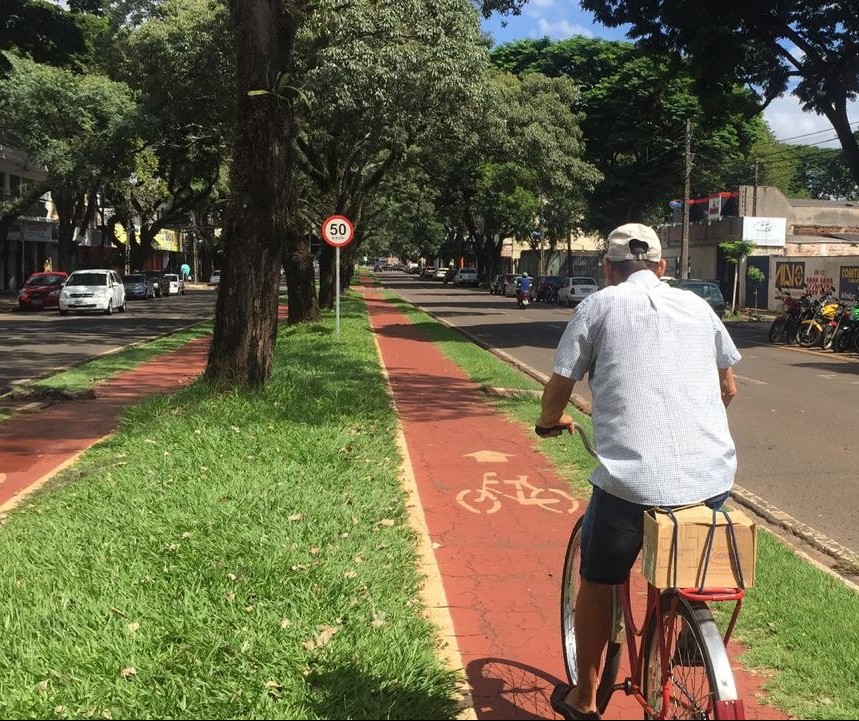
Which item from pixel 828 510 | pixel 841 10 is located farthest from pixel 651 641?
pixel 841 10

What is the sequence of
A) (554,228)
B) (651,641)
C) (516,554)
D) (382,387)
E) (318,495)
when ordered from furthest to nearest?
1. (554,228)
2. (382,387)
3. (318,495)
4. (516,554)
5. (651,641)

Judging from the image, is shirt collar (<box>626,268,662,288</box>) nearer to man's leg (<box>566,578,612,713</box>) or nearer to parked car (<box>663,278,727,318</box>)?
man's leg (<box>566,578,612,713</box>)

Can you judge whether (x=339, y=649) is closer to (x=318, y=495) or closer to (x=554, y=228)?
(x=318, y=495)

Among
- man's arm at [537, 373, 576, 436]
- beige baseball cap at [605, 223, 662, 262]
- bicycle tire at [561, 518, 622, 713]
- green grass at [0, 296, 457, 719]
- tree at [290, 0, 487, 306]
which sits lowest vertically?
green grass at [0, 296, 457, 719]

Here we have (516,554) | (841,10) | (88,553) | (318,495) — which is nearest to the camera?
(88,553)

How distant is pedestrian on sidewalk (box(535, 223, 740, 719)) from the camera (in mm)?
2734

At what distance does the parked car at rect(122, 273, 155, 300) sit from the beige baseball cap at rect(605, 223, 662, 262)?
40.5m

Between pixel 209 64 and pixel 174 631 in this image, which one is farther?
pixel 209 64

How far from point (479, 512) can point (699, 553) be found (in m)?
A: 3.67

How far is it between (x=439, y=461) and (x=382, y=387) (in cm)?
383

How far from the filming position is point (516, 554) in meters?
5.28

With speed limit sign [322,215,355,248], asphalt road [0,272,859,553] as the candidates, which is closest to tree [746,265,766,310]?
asphalt road [0,272,859,553]

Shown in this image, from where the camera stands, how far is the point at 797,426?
32.7ft

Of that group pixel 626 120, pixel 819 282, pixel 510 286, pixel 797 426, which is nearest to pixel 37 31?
pixel 626 120
